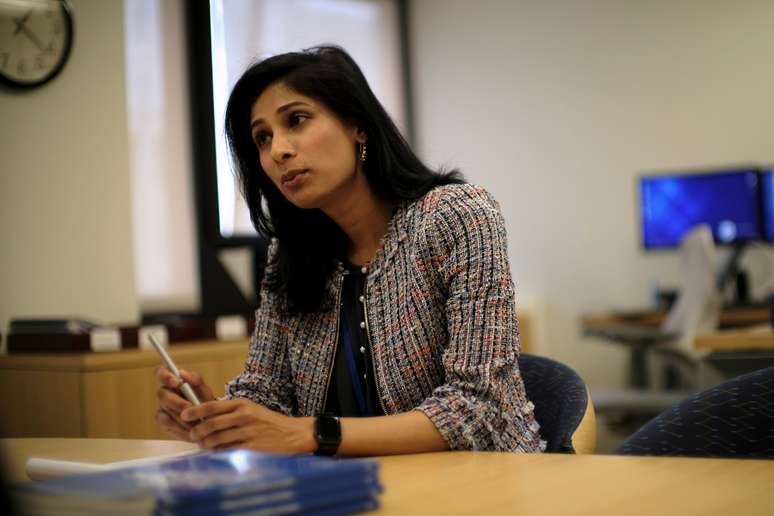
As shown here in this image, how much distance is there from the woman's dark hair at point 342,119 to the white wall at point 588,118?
163 inches

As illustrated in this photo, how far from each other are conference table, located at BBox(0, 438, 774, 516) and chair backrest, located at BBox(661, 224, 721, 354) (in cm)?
353

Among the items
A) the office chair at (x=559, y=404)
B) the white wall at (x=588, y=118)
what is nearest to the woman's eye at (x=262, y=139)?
the office chair at (x=559, y=404)

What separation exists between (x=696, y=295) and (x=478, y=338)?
3.38 meters

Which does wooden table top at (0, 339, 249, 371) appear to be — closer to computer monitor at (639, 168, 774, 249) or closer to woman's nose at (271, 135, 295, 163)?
woman's nose at (271, 135, 295, 163)

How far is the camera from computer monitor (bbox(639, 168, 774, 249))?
5051 millimetres

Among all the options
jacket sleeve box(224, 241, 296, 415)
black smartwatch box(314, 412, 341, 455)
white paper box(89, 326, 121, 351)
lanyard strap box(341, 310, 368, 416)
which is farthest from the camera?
white paper box(89, 326, 121, 351)

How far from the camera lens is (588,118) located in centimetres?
584

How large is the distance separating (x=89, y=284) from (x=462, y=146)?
3487 mm

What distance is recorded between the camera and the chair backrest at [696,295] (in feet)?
14.6

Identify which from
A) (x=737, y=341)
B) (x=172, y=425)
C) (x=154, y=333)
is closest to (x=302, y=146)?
(x=172, y=425)

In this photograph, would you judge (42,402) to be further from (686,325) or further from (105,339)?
(686,325)

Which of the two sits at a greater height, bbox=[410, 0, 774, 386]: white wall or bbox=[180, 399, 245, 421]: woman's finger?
bbox=[410, 0, 774, 386]: white wall

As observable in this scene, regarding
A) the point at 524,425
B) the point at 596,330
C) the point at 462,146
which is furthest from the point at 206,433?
the point at 462,146

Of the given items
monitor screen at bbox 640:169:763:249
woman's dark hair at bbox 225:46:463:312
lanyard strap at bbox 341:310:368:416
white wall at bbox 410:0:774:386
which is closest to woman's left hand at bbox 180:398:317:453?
lanyard strap at bbox 341:310:368:416
